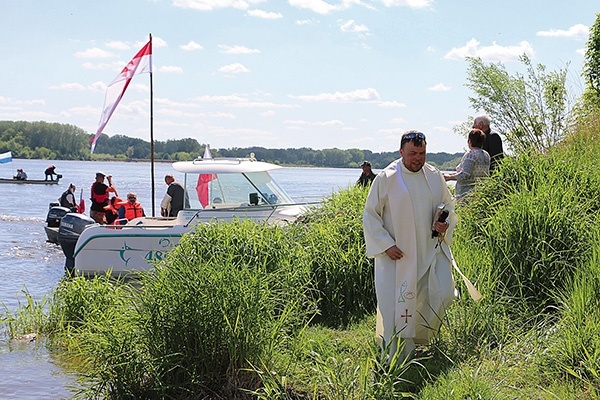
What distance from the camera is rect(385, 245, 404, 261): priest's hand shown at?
6.43m

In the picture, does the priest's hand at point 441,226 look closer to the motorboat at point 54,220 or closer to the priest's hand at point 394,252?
the priest's hand at point 394,252

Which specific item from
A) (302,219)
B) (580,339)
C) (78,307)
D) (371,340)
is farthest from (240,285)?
(302,219)

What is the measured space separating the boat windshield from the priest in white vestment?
8757 mm

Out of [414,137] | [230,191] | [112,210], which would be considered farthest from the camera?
[112,210]

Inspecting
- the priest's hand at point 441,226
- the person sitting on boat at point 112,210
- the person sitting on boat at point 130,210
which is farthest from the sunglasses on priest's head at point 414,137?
the person sitting on boat at point 112,210

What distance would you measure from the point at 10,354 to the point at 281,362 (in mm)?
4719

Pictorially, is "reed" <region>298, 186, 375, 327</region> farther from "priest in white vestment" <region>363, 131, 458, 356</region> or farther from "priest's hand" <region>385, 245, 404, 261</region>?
"priest's hand" <region>385, 245, 404, 261</region>

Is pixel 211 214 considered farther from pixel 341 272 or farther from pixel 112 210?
pixel 112 210

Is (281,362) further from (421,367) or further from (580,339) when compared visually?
(580,339)

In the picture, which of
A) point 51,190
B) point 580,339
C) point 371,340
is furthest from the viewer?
point 51,190

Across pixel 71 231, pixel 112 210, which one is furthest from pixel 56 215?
pixel 71 231

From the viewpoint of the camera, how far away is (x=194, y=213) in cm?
1455

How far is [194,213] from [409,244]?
28.1ft

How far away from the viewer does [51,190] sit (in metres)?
68.9
